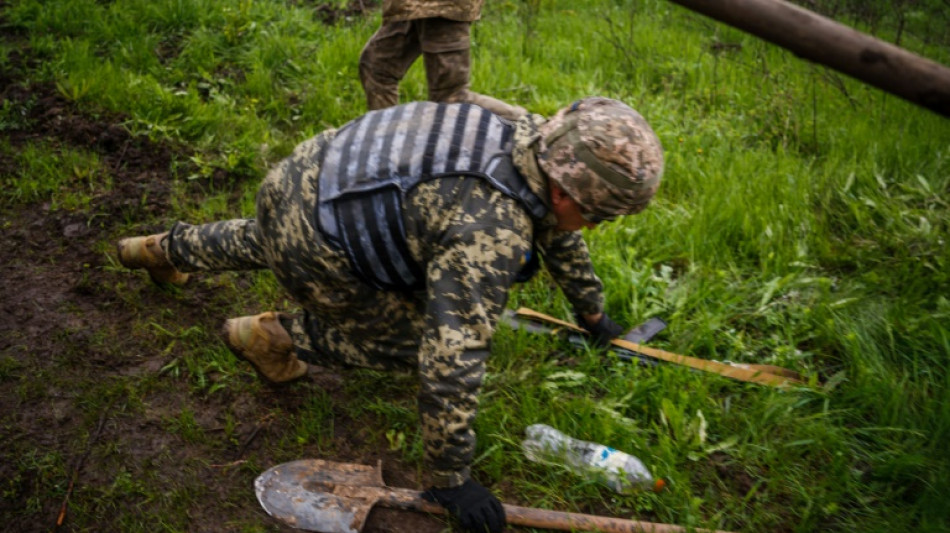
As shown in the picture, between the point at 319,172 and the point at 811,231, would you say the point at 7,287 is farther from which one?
the point at 811,231

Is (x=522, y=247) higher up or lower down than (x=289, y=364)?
higher up

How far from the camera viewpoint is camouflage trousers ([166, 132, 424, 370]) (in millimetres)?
2311

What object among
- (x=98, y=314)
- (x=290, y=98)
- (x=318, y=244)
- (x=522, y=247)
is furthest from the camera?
(x=290, y=98)

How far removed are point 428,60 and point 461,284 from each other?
195cm

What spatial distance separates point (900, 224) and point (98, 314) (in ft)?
12.0

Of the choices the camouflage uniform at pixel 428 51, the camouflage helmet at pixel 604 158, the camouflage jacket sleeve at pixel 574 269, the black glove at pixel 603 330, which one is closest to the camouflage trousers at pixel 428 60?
the camouflage uniform at pixel 428 51

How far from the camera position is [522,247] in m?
2.03

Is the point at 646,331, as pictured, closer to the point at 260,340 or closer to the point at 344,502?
the point at 344,502

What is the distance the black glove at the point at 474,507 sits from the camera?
2.22 m

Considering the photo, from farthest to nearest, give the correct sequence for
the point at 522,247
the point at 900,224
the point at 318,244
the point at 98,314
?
the point at 900,224 → the point at 98,314 → the point at 318,244 → the point at 522,247

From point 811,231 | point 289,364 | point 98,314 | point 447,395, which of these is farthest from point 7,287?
point 811,231

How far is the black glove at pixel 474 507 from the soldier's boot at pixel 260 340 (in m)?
0.82

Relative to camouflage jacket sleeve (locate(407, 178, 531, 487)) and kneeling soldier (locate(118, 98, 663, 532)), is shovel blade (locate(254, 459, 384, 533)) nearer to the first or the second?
kneeling soldier (locate(118, 98, 663, 532))

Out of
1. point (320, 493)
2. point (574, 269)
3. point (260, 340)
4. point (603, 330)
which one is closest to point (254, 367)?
point (260, 340)
